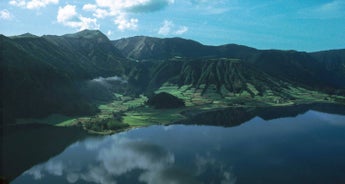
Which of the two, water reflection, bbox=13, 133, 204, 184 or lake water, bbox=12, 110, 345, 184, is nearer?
lake water, bbox=12, 110, 345, 184

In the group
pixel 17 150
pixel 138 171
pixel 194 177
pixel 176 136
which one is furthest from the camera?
pixel 176 136

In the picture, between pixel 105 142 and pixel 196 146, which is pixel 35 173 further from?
pixel 196 146

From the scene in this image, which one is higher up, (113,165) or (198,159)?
(198,159)

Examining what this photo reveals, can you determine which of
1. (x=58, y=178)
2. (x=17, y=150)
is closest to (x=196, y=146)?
(x=58, y=178)

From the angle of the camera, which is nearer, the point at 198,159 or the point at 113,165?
the point at 113,165

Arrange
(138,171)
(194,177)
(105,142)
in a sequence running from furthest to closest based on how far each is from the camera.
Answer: (105,142) < (138,171) < (194,177)

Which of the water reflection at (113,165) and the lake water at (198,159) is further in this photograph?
the water reflection at (113,165)

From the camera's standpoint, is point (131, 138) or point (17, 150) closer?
point (17, 150)
